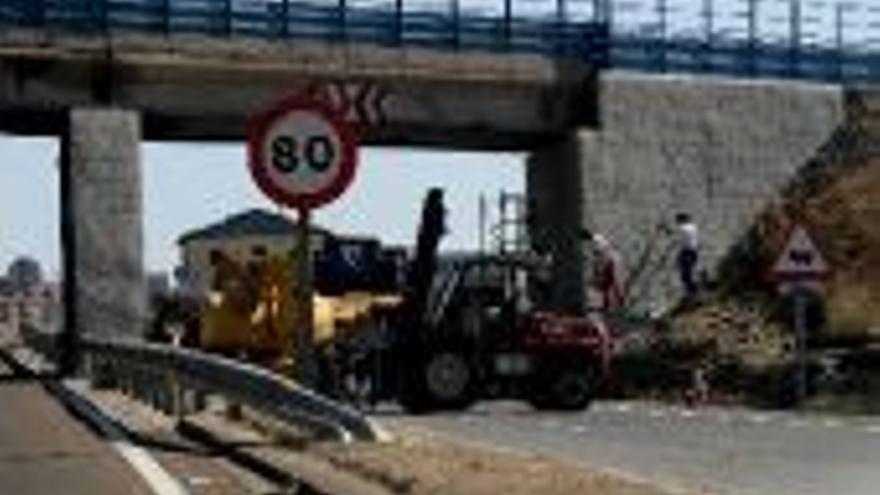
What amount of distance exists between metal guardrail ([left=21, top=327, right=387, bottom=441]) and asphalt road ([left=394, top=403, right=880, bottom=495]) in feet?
6.34

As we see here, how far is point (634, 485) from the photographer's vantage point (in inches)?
660

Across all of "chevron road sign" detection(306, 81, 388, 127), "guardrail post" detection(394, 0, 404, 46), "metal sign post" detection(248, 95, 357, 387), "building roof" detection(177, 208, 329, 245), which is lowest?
"building roof" detection(177, 208, 329, 245)

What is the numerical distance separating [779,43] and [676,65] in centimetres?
291

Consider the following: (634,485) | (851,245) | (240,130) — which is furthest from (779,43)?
(634,485)

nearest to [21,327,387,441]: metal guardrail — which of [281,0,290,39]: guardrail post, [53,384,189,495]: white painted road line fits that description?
[53,384,189,495]: white painted road line

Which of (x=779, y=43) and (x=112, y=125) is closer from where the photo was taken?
(x=112, y=125)

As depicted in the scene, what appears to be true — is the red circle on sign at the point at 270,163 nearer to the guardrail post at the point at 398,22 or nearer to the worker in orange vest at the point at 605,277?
the worker in orange vest at the point at 605,277

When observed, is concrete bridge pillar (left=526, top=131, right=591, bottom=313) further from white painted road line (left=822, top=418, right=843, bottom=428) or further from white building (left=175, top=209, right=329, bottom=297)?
white painted road line (left=822, top=418, right=843, bottom=428)

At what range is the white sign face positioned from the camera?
2048 cm

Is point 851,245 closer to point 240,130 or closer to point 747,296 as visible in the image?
point 747,296

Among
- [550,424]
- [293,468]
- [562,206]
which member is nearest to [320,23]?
[562,206]

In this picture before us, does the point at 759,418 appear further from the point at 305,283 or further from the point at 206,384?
the point at 305,283

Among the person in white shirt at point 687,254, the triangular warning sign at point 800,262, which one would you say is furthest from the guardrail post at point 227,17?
the triangular warning sign at point 800,262

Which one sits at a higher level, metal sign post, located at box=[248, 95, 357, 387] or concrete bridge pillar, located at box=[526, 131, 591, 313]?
metal sign post, located at box=[248, 95, 357, 387]
